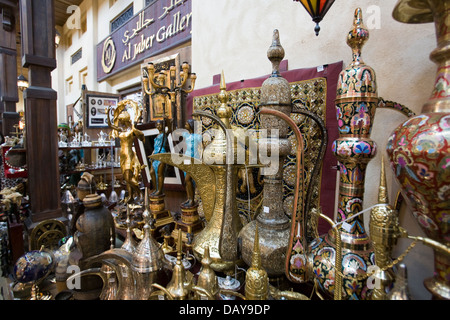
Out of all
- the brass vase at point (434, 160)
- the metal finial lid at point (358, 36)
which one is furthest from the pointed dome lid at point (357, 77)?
the brass vase at point (434, 160)

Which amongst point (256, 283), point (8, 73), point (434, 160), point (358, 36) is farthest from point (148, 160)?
point (8, 73)

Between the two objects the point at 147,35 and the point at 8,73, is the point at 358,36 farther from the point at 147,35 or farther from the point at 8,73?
the point at 8,73

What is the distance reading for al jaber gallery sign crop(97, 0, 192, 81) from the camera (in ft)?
7.32

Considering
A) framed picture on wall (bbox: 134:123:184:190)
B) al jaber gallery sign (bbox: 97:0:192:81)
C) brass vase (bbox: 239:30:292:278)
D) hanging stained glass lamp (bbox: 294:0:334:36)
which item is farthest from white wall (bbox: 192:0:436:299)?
al jaber gallery sign (bbox: 97:0:192:81)

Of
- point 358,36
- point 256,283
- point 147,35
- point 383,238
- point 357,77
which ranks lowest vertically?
point 256,283

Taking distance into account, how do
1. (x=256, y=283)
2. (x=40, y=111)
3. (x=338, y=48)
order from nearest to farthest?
1. (x=256, y=283)
2. (x=338, y=48)
3. (x=40, y=111)

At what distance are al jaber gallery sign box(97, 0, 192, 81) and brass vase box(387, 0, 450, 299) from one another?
2067mm

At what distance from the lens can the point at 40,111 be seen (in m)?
1.35

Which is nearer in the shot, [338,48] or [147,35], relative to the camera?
[338,48]

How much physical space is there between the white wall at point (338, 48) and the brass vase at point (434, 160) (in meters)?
0.31

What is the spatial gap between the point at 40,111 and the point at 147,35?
190 centimetres

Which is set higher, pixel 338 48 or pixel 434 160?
pixel 338 48
